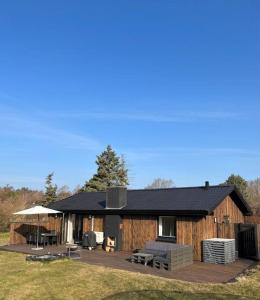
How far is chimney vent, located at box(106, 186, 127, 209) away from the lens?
1919cm

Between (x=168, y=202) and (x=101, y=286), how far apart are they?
8.11 meters

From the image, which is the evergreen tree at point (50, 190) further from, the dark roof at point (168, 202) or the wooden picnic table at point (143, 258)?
the wooden picnic table at point (143, 258)

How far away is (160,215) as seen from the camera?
1706 cm

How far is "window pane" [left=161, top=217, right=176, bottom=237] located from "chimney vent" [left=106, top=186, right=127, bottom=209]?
9.62 ft

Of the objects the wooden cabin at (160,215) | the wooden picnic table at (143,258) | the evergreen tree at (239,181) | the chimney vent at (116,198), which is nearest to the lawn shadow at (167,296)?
the wooden picnic table at (143,258)

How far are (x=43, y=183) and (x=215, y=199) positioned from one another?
28.7 m

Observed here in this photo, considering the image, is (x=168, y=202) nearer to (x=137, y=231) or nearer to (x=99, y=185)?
(x=137, y=231)

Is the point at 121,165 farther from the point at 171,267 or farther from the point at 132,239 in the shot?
the point at 171,267

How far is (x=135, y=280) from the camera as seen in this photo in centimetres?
1065

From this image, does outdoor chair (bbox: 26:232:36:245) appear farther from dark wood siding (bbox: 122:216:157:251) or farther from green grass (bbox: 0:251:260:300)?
green grass (bbox: 0:251:260:300)

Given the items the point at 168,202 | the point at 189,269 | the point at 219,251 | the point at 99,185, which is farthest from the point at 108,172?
the point at 189,269

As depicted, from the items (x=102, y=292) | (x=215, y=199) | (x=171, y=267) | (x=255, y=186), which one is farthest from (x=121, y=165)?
(x=102, y=292)

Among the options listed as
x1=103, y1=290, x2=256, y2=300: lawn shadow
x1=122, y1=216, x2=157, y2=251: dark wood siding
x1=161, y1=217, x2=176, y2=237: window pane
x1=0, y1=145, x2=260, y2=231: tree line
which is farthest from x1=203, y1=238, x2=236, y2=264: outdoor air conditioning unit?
x1=0, y1=145, x2=260, y2=231: tree line

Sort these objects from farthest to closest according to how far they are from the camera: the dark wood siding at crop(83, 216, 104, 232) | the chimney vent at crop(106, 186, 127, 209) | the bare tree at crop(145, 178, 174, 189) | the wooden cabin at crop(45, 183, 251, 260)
Answer: the bare tree at crop(145, 178, 174, 189), the dark wood siding at crop(83, 216, 104, 232), the chimney vent at crop(106, 186, 127, 209), the wooden cabin at crop(45, 183, 251, 260)
